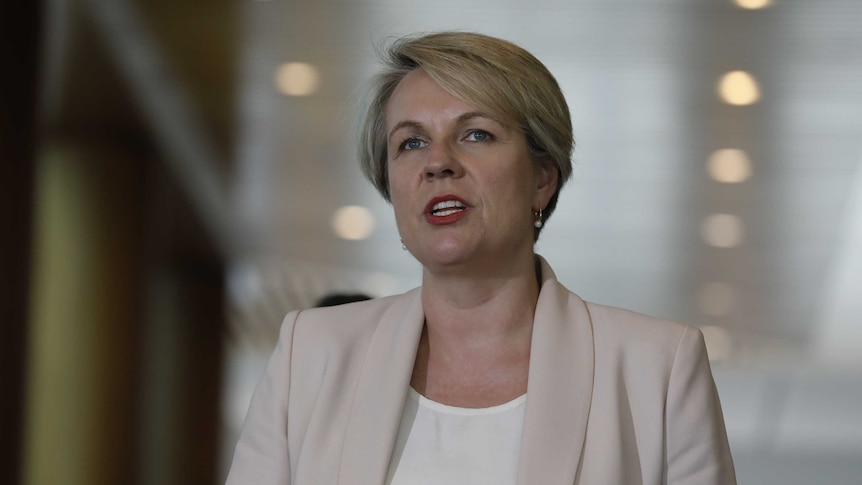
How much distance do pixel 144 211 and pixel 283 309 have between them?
0.81 m

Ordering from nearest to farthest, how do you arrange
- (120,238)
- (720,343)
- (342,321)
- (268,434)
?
(268,434) → (342,321) → (120,238) → (720,343)

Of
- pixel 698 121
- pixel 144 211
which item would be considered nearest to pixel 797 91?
pixel 698 121

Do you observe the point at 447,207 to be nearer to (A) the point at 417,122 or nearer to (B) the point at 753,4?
(A) the point at 417,122

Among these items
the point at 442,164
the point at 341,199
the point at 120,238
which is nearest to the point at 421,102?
the point at 442,164

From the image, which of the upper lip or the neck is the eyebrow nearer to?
the upper lip

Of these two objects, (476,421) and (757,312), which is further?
(757,312)

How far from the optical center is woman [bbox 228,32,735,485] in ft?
5.91

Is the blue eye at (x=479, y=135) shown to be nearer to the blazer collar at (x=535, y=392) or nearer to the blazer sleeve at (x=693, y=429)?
the blazer collar at (x=535, y=392)

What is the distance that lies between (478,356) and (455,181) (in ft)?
0.99

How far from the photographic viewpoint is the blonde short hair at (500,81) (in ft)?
6.21

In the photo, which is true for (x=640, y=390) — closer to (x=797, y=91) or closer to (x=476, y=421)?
(x=476, y=421)

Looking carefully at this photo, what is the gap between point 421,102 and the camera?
1928 mm

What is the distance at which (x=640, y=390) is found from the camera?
6.01 ft

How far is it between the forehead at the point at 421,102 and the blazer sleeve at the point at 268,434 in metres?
0.41
